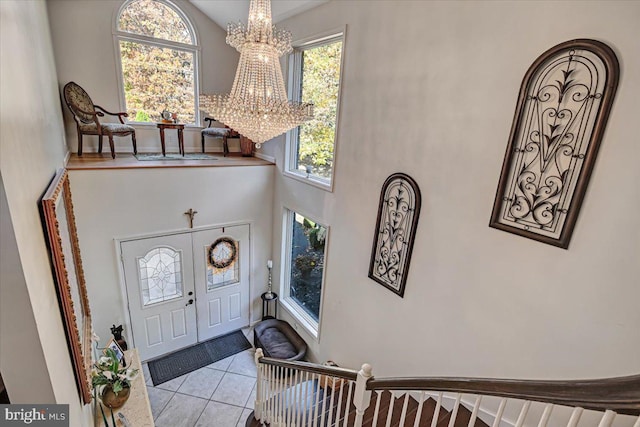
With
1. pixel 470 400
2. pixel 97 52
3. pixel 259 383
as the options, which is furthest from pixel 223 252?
pixel 470 400

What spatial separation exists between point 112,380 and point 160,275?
7.03 feet

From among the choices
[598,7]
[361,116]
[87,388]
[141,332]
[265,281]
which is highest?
[598,7]

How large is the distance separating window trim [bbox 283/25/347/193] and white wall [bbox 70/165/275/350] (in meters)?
0.55

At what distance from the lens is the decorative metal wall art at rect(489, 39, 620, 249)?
1823 millimetres

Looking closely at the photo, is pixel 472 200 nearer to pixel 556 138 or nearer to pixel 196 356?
pixel 556 138

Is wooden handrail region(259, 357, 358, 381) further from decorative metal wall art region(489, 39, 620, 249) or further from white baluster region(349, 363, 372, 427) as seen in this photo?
decorative metal wall art region(489, 39, 620, 249)

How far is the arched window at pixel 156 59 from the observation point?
5094mm

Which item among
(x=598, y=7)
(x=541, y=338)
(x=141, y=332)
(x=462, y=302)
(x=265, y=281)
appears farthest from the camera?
(x=265, y=281)

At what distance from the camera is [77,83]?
4.85m

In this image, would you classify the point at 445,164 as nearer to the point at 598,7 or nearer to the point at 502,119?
the point at 502,119

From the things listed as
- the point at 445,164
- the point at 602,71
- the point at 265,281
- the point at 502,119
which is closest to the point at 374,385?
the point at 445,164

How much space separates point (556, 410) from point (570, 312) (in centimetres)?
70

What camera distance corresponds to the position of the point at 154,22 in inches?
206

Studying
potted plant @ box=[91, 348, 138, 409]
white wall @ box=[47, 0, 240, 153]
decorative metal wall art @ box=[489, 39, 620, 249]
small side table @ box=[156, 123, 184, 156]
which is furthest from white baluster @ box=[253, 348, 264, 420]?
white wall @ box=[47, 0, 240, 153]
